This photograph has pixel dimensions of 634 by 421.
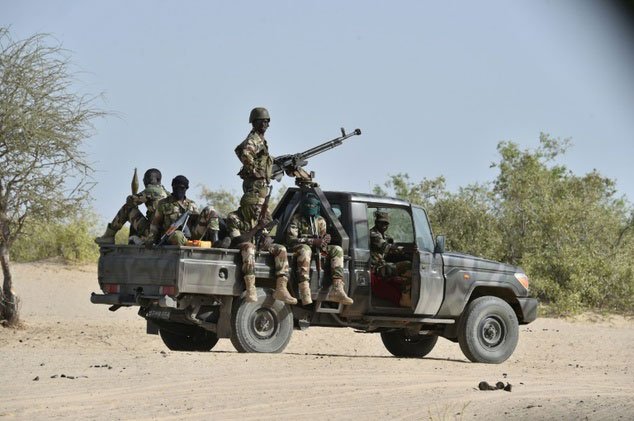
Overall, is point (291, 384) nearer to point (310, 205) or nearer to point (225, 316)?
point (225, 316)

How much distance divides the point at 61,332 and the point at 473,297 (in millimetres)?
6961

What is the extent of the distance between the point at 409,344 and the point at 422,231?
84.9 inches

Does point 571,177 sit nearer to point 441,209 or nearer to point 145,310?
point 441,209

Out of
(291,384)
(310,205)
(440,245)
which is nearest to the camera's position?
(291,384)

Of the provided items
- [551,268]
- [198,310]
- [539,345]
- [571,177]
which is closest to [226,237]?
[198,310]

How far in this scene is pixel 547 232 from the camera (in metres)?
26.5

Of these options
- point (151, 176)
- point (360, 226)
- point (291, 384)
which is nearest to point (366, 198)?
point (360, 226)

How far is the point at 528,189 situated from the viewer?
92.8 ft

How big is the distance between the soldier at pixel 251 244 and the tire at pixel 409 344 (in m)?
3.11

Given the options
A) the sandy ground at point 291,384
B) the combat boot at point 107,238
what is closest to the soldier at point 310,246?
the sandy ground at point 291,384

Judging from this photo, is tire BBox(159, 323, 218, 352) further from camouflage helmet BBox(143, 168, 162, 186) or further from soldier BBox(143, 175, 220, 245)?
camouflage helmet BBox(143, 168, 162, 186)

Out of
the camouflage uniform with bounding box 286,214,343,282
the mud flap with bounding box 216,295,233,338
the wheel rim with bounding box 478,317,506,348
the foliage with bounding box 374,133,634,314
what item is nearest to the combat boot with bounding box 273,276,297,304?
the camouflage uniform with bounding box 286,214,343,282

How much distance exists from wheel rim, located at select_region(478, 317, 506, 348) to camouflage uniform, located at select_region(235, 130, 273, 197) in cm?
328

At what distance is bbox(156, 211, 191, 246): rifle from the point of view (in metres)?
12.7
